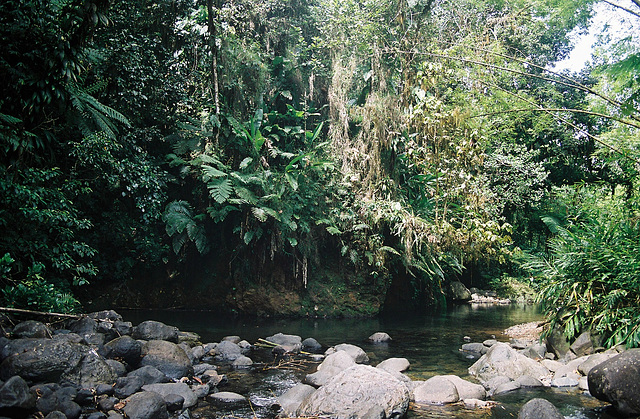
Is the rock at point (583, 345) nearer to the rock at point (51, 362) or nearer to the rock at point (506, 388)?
the rock at point (506, 388)

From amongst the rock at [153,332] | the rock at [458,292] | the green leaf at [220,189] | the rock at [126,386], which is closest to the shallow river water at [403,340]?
the rock at [126,386]

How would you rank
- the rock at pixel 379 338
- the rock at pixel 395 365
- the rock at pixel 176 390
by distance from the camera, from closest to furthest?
1. the rock at pixel 176 390
2. the rock at pixel 395 365
3. the rock at pixel 379 338

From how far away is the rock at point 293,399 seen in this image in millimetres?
4406

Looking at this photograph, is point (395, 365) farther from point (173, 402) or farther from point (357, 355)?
point (173, 402)

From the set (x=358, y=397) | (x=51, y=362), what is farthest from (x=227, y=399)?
(x=51, y=362)

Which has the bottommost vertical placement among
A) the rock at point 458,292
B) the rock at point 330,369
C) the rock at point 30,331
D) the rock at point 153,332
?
the rock at point 458,292

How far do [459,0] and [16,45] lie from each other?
13362 mm

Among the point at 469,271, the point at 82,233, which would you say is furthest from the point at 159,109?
the point at 469,271

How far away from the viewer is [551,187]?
52.2ft

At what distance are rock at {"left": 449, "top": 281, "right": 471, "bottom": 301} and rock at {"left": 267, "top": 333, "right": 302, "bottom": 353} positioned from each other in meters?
8.97

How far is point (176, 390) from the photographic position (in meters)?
4.62

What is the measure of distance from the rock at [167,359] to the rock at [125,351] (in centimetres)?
9

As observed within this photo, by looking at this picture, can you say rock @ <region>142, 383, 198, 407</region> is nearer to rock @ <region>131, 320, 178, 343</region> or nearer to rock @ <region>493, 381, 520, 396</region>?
rock @ <region>131, 320, 178, 343</region>

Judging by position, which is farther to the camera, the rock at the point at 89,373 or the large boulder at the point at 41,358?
the rock at the point at 89,373
